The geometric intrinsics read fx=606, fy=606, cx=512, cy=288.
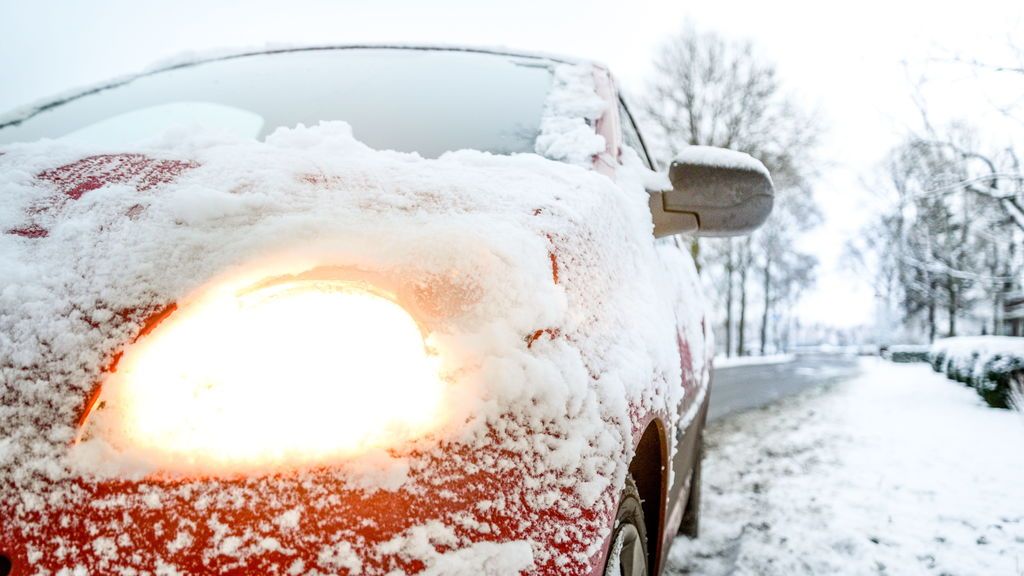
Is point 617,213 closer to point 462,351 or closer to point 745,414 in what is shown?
point 462,351

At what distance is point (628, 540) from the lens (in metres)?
1.24

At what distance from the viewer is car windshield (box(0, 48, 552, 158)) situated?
1.84 metres

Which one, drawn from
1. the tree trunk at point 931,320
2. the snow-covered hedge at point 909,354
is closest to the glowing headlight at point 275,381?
the snow-covered hedge at point 909,354

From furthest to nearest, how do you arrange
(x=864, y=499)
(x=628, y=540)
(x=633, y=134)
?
(x=864, y=499), (x=633, y=134), (x=628, y=540)

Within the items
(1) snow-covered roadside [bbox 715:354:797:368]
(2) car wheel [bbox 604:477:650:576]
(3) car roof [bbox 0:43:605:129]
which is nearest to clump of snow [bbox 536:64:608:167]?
(3) car roof [bbox 0:43:605:129]

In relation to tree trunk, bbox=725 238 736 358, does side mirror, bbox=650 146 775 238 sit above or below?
above

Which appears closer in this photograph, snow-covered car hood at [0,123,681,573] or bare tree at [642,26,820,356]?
snow-covered car hood at [0,123,681,573]

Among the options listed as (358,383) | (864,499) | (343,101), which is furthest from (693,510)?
(358,383)

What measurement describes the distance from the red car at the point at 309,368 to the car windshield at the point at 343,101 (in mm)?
607

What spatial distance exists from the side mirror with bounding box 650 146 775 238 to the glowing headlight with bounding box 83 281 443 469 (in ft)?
3.52

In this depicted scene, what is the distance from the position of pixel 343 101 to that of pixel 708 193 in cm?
125

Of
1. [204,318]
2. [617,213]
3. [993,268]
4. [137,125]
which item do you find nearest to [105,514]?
[204,318]

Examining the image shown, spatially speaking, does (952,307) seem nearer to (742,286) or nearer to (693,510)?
(742,286)

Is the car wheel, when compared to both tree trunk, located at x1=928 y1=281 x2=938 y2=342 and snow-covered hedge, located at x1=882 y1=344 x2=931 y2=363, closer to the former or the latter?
snow-covered hedge, located at x1=882 y1=344 x2=931 y2=363
